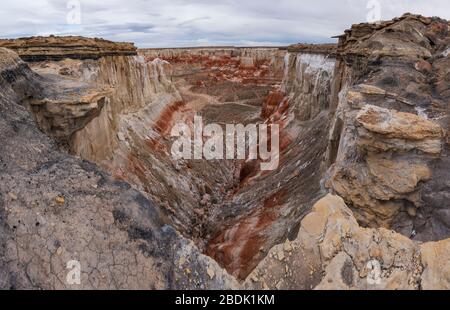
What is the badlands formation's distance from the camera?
5.75m

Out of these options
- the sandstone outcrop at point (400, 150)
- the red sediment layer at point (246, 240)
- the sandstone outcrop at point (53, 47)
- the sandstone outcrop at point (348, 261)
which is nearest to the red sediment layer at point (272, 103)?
the red sediment layer at point (246, 240)

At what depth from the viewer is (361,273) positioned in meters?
5.56

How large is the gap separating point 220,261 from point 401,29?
1228 cm

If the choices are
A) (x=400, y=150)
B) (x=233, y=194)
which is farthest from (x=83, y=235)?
(x=233, y=194)

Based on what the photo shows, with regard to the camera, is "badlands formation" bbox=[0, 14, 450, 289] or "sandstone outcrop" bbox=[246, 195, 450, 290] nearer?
"sandstone outcrop" bbox=[246, 195, 450, 290]

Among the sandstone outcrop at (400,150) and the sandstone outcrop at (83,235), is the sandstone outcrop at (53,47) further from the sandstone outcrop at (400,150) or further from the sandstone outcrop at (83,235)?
the sandstone outcrop at (400,150)

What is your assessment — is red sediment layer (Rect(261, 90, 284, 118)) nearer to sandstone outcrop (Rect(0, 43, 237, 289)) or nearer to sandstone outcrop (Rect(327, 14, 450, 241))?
sandstone outcrop (Rect(327, 14, 450, 241))

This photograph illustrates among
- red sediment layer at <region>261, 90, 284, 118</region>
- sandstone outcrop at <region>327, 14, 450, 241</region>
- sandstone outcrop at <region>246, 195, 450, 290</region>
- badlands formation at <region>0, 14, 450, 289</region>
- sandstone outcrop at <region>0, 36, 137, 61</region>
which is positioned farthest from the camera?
red sediment layer at <region>261, 90, 284, 118</region>

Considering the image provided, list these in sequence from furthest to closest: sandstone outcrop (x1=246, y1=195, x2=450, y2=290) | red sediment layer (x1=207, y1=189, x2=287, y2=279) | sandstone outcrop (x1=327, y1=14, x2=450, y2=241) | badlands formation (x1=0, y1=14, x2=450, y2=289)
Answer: red sediment layer (x1=207, y1=189, x2=287, y2=279), sandstone outcrop (x1=327, y1=14, x2=450, y2=241), badlands formation (x1=0, y1=14, x2=450, y2=289), sandstone outcrop (x1=246, y1=195, x2=450, y2=290)

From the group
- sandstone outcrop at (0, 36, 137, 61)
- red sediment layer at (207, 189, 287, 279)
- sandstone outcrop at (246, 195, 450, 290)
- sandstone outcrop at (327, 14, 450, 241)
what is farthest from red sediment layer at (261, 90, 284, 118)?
sandstone outcrop at (246, 195, 450, 290)

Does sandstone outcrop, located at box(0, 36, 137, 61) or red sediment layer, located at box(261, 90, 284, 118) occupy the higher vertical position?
sandstone outcrop, located at box(0, 36, 137, 61)

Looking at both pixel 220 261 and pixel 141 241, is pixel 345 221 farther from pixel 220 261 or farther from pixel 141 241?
pixel 220 261

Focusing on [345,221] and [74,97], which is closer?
[345,221]
